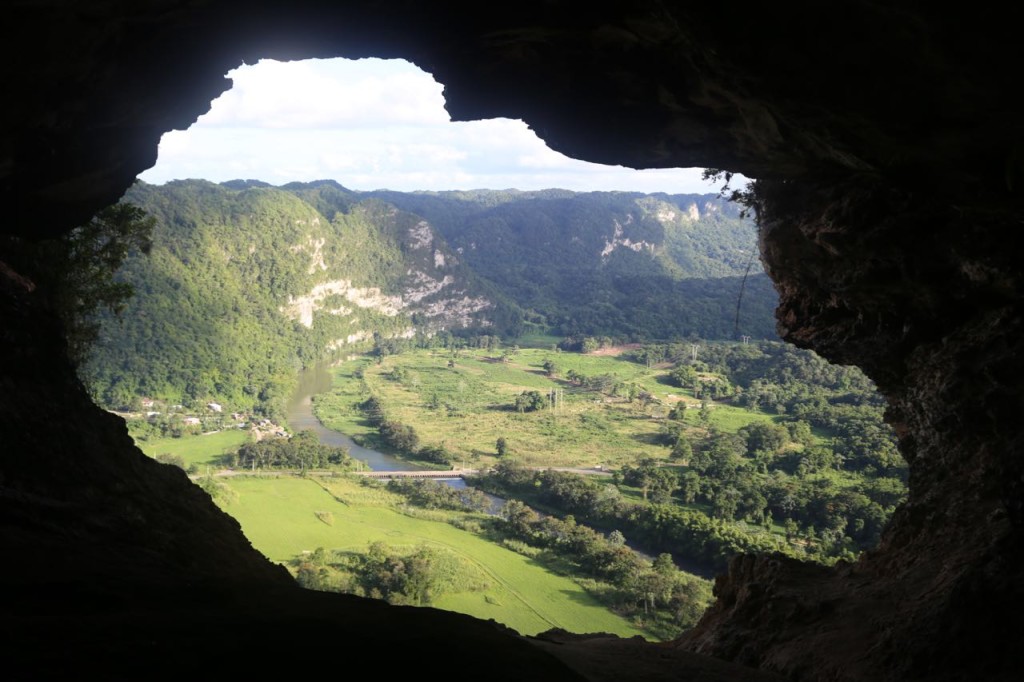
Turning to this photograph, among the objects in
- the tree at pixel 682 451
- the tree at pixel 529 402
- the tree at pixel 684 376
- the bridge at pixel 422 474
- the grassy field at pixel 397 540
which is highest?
the tree at pixel 684 376

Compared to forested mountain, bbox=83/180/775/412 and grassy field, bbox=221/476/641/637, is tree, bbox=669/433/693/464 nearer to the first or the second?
forested mountain, bbox=83/180/775/412

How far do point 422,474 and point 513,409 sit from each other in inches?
1120

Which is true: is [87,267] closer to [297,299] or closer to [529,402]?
[529,402]

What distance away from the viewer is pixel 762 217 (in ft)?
41.3

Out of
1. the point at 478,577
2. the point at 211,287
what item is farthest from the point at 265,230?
the point at 478,577

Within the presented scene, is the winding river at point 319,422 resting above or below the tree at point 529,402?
below

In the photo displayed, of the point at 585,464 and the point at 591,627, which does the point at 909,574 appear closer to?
the point at 591,627

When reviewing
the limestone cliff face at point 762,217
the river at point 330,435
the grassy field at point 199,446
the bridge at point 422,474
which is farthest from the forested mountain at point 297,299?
the limestone cliff face at point 762,217

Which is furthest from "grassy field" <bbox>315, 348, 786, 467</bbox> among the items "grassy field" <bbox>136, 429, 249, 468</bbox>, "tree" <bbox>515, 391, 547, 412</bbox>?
"grassy field" <bbox>136, 429, 249, 468</bbox>

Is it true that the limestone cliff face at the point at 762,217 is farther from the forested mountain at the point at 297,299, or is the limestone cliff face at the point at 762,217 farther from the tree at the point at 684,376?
the tree at the point at 684,376

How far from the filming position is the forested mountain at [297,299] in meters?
88.8

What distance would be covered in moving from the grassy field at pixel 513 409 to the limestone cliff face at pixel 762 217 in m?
53.6

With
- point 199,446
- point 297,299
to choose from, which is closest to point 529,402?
point 199,446

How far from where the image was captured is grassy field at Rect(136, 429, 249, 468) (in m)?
62.2
